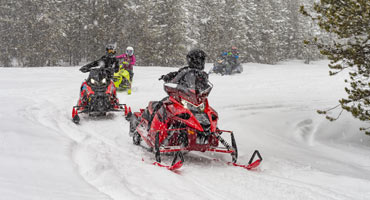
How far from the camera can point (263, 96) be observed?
44.3 ft

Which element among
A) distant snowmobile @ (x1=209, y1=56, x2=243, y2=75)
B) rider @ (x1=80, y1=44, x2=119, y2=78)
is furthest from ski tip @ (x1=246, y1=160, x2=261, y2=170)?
distant snowmobile @ (x1=209, y1=56, x2=243, y2=75)

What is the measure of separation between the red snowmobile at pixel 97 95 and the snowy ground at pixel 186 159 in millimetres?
274

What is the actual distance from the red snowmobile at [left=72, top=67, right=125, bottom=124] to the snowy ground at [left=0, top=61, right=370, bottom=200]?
274 mm

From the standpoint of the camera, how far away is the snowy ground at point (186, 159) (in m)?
3.44

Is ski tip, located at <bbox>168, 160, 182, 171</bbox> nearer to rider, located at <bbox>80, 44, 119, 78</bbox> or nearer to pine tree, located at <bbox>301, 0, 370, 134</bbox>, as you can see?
pine tree, located at <bbox>301, 0, 370, 134</bbox>

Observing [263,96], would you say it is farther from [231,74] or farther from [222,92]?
[231,74]

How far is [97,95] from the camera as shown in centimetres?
816

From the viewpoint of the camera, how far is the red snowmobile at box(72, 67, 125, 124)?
8094mm

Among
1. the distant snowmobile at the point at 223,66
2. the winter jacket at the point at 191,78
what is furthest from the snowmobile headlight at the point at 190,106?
the distant snowmobile at the point at 223,66

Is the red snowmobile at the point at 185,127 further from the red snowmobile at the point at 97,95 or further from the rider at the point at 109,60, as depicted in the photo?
the rider at the point at 109,60

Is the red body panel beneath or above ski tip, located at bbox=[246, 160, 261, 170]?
above

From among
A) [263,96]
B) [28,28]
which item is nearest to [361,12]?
[263,96]

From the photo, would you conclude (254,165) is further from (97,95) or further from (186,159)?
(97,95)

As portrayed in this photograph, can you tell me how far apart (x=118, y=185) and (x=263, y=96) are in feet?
35.2
